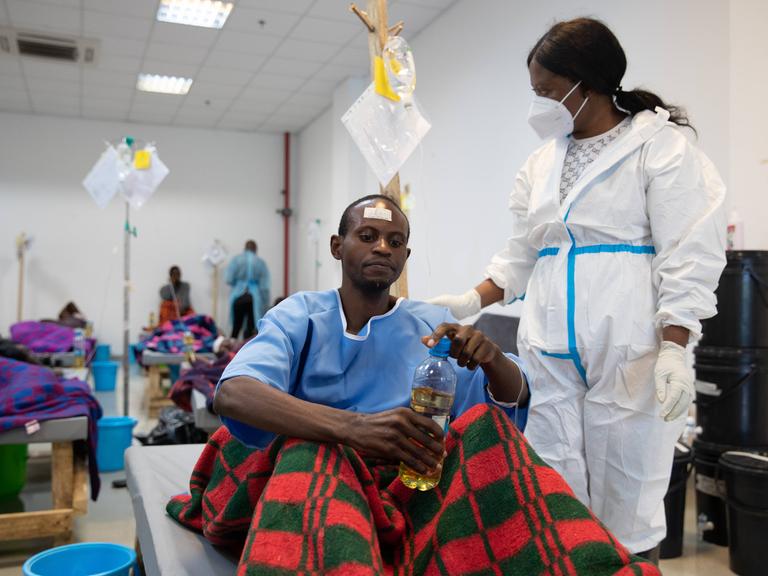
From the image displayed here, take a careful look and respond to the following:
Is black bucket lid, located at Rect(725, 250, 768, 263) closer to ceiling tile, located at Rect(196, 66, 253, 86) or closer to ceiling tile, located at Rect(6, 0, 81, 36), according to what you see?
ceiling tile, located at Rect(6, 0, 81, 36)

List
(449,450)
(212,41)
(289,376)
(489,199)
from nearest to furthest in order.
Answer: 1. (449,450)
2. (289,376)
3. (489,199)
4. (212,41)

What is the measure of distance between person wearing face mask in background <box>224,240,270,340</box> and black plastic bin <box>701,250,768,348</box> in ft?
22.8

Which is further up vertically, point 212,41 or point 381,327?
point 212,41

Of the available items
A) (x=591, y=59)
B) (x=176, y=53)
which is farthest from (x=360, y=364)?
(x=176, y=53)

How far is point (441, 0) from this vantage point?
534 centimetres

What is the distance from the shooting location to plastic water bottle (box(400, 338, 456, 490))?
122 cm

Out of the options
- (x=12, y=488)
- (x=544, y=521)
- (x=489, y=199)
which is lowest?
(x=12, y=488)

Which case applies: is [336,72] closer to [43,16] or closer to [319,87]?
[319,87]

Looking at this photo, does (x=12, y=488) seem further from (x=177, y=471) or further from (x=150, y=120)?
(x=150, y=120)

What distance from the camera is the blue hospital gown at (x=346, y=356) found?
55.5 inches

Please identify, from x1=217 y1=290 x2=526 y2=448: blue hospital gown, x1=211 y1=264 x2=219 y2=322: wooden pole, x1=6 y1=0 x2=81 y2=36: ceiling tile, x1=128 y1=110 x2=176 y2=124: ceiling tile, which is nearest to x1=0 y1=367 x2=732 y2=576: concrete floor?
x1=217 y1=290 x2=526 y2=448: blue hospital gown

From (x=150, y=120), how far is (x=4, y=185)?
6.63 feet

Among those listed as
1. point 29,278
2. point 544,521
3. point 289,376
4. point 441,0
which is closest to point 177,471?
point 289,376

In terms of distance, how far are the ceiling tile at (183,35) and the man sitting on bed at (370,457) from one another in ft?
16.4
